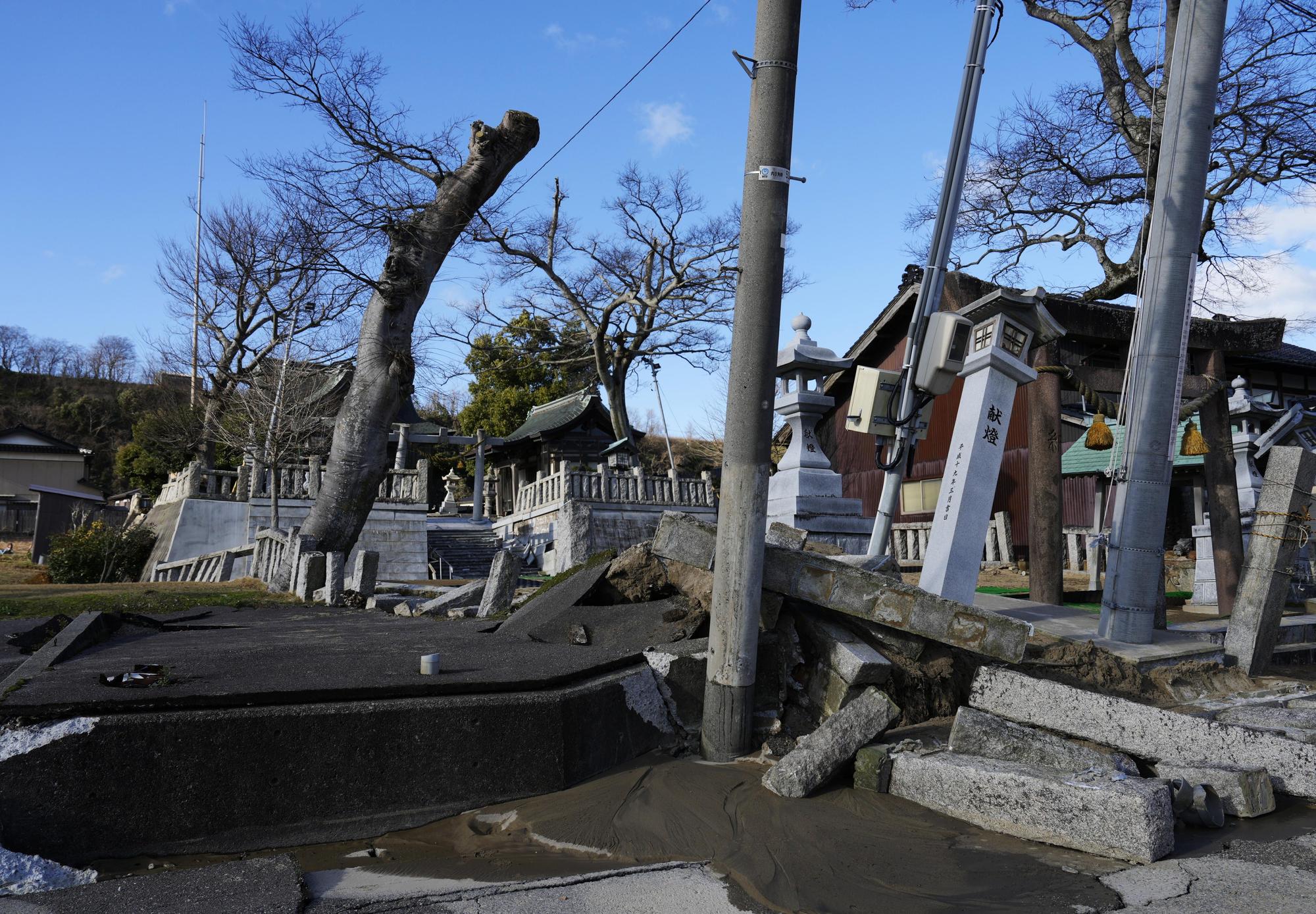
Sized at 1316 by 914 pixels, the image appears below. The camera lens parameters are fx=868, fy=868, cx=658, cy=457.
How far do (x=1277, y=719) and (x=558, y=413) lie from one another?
104ft

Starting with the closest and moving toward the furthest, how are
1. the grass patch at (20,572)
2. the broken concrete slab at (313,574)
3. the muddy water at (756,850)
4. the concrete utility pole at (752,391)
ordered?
the muddy water at (756,850)
the concrete utility pole at (752,391)
the broken concrete slab at (313,574)
the grass patch at (20,572)

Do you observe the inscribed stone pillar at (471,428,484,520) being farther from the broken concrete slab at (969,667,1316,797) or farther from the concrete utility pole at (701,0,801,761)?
the broken concrete slab at (969,667,1316,797)

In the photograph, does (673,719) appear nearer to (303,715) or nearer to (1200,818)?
(303,715)

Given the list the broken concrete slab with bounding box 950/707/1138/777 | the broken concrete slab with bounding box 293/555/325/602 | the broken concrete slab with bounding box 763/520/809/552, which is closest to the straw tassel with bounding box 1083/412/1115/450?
the broken concrete slab with bounding box 763/520/809/552

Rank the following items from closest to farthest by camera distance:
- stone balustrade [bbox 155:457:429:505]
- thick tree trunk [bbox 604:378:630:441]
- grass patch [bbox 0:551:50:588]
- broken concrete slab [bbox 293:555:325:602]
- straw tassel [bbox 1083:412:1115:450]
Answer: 1. straw tassel [bbox 1083:412:1115:450]
2. broken concrete slab [bbox 293:555:325:602]
3. grass patch [bbox 0:551:50:588]
4. stone balustrade [bbox 155:457:429:505]
5. thick tree trunk [bbox 604:378:630:441]

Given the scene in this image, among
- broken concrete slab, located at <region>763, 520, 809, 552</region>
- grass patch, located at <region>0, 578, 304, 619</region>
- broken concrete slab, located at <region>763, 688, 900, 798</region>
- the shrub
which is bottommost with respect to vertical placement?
the shrub

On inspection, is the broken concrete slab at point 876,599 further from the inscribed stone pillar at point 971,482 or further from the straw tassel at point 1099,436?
the straw tassel at point 1099,436

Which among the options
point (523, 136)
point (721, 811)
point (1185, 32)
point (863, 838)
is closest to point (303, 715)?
point (721, 811)

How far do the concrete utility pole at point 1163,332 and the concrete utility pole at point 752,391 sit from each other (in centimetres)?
390

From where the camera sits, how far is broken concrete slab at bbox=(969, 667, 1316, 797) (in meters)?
4.24

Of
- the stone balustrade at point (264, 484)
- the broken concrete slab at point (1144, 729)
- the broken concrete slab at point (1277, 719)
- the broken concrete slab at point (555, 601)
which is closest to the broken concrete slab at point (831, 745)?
the broken concrete slab at point (1144, 729)

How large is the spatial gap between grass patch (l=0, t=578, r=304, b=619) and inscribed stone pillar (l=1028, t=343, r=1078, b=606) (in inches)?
328

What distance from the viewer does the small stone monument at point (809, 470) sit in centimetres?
872

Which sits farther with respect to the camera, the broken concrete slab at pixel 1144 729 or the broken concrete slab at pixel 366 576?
the broken concrete slab at pixel 366 576
